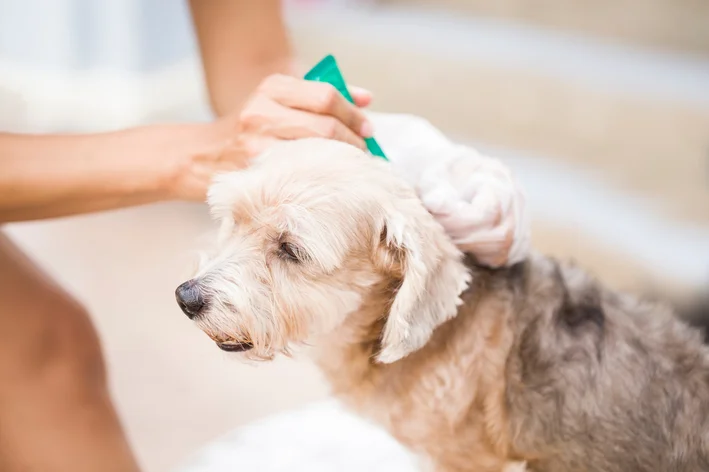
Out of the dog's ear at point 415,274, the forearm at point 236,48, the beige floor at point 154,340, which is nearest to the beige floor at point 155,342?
the beige floor at point 154,340

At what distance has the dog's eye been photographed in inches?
28.4

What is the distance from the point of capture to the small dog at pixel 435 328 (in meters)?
0.72

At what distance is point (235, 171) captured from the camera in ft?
2.51

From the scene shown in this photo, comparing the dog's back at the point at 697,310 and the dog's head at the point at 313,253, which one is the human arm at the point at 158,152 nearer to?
the dog's head at the point at 313,253

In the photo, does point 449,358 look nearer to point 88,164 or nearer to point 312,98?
point 312,98

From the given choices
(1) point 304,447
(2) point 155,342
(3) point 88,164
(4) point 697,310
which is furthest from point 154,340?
(4) point 697,310

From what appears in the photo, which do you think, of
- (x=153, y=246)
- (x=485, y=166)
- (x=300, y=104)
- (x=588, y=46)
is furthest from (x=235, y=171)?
(x=588, y=46)

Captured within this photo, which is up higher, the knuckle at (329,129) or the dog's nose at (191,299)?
the knuckle at (329,129)

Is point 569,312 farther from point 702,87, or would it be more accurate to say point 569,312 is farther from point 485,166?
point 702,87

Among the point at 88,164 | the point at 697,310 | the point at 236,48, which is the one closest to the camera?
the point at 88,164

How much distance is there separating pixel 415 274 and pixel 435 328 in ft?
0.45

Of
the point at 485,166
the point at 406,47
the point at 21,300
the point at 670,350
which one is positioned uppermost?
the point at 406,47

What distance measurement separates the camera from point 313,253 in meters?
0.71

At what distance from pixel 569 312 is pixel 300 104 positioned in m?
0.43
